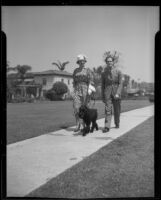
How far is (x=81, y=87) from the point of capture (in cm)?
679

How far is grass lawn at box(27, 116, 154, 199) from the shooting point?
11.8 feet

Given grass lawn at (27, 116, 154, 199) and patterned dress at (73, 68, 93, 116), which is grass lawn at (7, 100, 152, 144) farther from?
grass lawn at (27, 116, 154, 199)

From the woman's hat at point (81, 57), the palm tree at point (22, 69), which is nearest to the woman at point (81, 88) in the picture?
the woman's hat at point (81, 57)

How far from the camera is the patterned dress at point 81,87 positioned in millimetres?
6262

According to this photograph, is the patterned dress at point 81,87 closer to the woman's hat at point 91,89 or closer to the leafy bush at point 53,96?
the woman's hat at point 91,89

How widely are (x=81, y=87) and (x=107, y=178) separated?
3080 millimetres

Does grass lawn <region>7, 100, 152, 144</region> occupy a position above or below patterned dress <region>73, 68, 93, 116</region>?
below

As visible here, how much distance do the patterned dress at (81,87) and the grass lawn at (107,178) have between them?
5.49 ft

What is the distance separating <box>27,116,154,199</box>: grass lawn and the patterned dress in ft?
5.49

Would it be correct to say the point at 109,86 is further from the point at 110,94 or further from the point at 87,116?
the point at 87,116

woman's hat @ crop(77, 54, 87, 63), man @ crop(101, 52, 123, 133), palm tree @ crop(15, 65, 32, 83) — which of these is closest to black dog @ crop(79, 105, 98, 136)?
man @ crop(101, 52, 123, 133)

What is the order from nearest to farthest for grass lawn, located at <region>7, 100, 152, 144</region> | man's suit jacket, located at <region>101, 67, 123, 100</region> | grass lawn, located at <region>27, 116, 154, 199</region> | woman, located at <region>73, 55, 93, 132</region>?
grass lawn, located at <region>27, 116, 154, 199</region>, woman, located at <region>73, 55, 93, 132</region>, man's suit jacket, located at <region>101, 67, 123, 100</region>, grass lawn, located at <region>7, 100, 152, 144</region>

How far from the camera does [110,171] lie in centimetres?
423

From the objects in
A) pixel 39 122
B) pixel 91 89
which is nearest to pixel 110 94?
pixel 91 89
